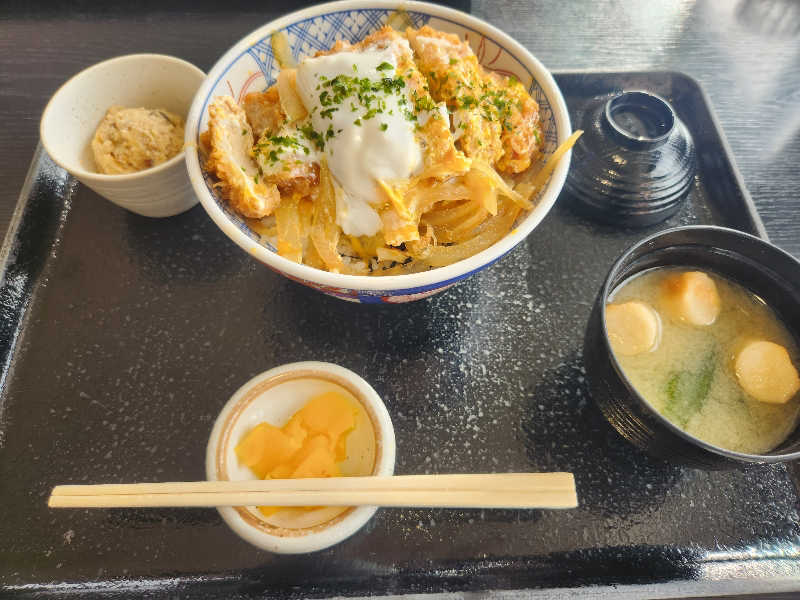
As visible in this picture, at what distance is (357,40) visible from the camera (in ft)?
5.84

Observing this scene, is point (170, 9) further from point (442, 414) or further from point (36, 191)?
point (442, 414)

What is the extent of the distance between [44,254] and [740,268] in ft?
7.54

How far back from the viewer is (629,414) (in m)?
1.31

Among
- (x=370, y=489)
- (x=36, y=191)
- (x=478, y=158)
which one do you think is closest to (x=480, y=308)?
(x=478, y=158)

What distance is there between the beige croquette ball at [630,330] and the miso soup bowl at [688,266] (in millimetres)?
62

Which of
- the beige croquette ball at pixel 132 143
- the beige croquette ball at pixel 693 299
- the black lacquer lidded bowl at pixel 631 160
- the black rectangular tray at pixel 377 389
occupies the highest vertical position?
the black lacquer lidded bowl at pixel 631 160

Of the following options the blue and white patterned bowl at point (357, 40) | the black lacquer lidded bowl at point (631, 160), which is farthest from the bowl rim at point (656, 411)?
the black lacquer lidded bowl at point (631, 160)

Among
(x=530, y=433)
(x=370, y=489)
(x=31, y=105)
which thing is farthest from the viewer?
(x=31, y=105)

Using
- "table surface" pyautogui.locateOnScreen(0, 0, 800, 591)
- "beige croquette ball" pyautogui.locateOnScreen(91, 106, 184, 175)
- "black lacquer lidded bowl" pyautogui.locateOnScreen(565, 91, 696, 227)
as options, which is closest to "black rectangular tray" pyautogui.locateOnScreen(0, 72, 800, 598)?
"black lacquer lidded bowl" pyautogui.locateOnScreen(565, 91, 696, 227)

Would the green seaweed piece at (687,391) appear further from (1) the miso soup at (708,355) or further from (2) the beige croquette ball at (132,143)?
(2) the beige croquette ball at (132,143)

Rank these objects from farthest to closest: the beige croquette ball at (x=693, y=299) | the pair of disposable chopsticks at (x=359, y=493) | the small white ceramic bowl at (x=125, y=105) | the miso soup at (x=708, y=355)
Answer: the small white ceramic bowl at (x=125, y=105) < the beige croquette ball at (x=693, y=299) < the miso soup at (x=708, y=355) < the pair of disposable chopsticks at (x=359, y=493)

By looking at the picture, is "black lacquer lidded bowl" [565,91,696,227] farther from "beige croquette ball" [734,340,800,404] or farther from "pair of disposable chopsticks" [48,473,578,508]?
"pair of disposable chopsticks" [48,473,578,508]

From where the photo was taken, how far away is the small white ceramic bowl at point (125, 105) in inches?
64.6

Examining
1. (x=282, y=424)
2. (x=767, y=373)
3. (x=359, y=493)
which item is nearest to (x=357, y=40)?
(x=282, y=424)
